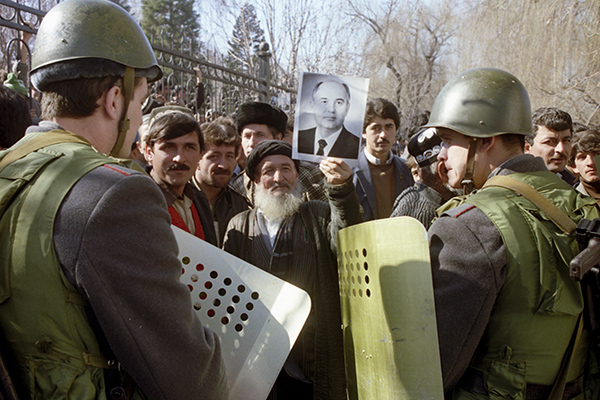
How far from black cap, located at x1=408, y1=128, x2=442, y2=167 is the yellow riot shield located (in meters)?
1.91

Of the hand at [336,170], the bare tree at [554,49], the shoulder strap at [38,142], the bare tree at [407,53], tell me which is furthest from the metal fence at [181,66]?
the bare tree at [407,53]

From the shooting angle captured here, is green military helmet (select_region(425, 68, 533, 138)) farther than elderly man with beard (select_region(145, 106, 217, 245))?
No

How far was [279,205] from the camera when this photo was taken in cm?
298

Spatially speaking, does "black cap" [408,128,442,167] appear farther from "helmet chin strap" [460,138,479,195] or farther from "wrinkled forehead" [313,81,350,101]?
"helmet chin strap" [460,138,479,195]

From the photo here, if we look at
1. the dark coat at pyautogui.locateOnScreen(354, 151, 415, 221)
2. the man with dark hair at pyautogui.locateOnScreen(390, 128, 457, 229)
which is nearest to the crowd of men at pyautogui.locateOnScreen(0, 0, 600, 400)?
the man with dark hair at pyautogui.locateOnScreen(390, 128, 457, 229)

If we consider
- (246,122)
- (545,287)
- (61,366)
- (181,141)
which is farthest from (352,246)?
(246,122)

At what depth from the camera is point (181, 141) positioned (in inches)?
123

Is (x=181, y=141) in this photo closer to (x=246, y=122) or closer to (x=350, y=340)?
(x=246, y=122)

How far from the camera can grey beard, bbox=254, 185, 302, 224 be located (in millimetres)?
2949

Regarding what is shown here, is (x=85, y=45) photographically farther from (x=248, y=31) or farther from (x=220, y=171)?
(x=248, y=31)

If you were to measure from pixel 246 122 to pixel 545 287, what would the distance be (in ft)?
11.1

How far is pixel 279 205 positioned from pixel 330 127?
71cm

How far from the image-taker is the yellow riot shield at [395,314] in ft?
4.80

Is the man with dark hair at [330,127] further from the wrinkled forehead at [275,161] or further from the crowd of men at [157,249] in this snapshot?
the wrinkled forehead at [275,161]
